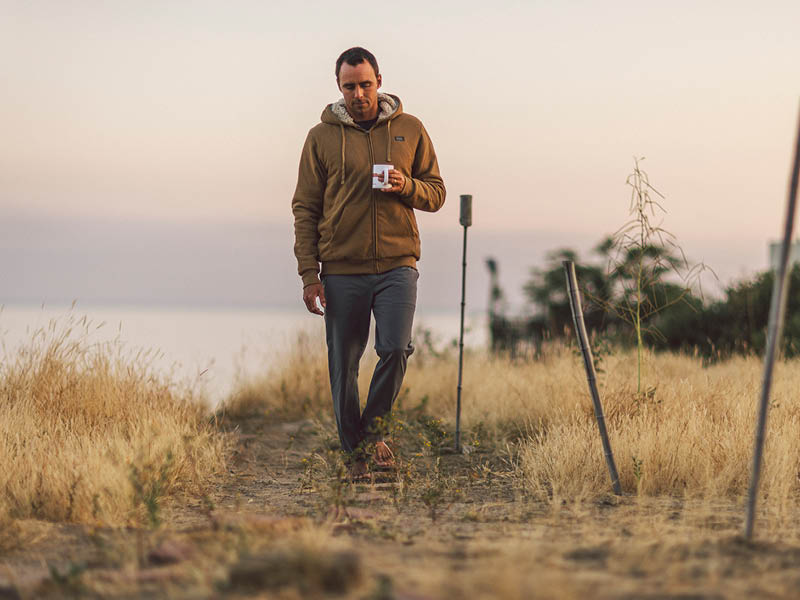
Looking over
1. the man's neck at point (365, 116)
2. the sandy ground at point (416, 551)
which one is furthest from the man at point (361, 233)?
the sandy ground at point (416, 551)

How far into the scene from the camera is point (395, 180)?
494cm

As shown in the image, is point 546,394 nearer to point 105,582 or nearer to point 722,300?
point 105,582

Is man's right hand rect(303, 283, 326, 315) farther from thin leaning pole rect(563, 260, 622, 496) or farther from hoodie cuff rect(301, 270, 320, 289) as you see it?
thin leaning pole rect(563, 260, 622, 496)

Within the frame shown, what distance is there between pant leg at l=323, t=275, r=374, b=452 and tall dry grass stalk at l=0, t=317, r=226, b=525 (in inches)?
35.8

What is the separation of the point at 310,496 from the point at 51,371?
2738mm

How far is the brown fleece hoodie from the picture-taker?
5.12 m

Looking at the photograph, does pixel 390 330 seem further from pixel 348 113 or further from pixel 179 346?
pixel 179 346

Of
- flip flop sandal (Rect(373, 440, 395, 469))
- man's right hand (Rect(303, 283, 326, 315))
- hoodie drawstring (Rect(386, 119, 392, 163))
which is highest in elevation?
hoodie drawstring (Rect(386, 119, 392, 163))

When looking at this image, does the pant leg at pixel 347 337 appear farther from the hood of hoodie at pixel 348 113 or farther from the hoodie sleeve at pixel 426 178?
the hood of hoodie at pixel 348 113

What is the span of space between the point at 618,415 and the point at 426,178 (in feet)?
7.07

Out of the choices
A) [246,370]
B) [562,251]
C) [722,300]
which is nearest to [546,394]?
[246,370]

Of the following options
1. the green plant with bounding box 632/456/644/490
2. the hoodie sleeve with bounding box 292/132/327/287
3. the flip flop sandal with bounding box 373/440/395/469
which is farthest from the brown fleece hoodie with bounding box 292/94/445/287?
the green plant with bounding box 632/456/644/490

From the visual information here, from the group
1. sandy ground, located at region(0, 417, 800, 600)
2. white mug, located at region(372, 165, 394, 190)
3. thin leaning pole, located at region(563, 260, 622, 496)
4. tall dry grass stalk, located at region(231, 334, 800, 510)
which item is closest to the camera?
sandy ground, located at region(0, 417, 800, 600)

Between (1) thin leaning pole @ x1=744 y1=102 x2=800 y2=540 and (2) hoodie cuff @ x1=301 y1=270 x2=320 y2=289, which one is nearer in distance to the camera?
(1) thin leaning pole @ x1=744 y1=102 x2=800 y2=540
